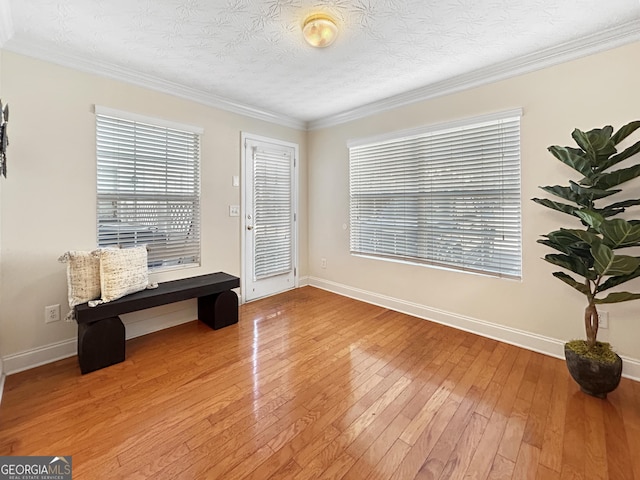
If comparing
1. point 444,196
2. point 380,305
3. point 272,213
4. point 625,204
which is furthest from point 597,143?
point 272,213

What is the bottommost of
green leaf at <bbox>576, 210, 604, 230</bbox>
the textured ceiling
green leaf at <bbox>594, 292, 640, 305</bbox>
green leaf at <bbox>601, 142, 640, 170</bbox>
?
green leaf at <bbox>594, 292, 640, 305</bbox>

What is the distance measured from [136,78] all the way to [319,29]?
6.14ft

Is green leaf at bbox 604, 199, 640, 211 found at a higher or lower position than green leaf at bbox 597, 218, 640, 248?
higher

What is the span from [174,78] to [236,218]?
1.56m

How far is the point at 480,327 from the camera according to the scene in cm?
276

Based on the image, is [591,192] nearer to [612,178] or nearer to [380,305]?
[612,178]

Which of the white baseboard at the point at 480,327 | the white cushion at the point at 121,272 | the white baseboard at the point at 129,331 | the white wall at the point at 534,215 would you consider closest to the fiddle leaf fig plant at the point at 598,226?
the white wall at the point at 534,215

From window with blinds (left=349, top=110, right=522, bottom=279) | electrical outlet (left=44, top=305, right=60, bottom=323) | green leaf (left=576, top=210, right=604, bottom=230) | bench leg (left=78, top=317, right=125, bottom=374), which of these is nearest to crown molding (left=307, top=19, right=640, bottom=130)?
window with blinds (left=349, top=110, right=522, bottom=279)

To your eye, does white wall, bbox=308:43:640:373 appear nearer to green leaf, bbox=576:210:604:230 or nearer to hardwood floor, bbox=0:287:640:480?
hardwood floor, bbox=0:287:640:480

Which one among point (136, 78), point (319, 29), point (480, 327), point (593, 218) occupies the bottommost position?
point (480, 327)

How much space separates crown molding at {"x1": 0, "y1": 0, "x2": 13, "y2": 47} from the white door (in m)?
1.99

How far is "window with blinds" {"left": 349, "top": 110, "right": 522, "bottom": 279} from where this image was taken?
258 cm

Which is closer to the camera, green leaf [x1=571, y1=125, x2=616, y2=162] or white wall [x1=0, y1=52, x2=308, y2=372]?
green leaf [x1=571, y1=125, x2=616, y2=162]

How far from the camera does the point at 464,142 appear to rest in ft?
9.25
